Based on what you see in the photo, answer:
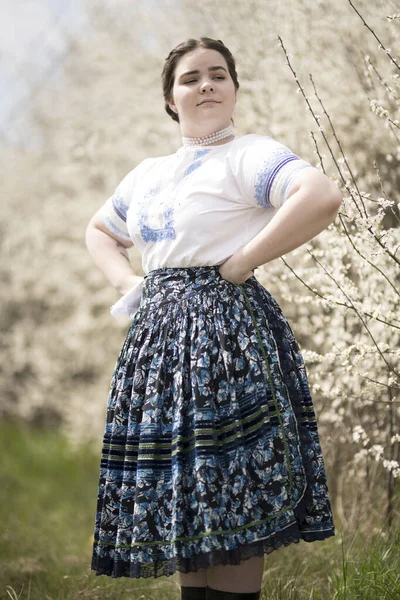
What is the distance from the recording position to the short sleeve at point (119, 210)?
232cm

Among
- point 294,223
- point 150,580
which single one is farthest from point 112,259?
point 150,580

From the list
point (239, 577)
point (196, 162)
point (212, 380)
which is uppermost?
point (196, 162)

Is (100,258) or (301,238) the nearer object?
(301,238)

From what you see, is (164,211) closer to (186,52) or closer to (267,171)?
(267,171)

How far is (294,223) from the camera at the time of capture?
1800 millimetres

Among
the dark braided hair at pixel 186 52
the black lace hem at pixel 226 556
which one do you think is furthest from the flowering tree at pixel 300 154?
the black lace hem at pixel 226 556

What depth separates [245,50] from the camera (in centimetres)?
392

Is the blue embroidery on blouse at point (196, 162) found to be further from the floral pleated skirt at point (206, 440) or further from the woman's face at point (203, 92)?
the floral pleated skirt at point (206, 440)

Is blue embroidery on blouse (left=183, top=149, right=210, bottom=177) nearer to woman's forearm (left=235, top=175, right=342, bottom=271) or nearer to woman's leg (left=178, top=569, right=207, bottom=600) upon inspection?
woman's forearm (left=235, top=175, right=342, bottom=271)

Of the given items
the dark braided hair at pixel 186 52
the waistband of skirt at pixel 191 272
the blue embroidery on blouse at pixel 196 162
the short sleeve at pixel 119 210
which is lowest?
the waistband of skirt at pixel 191 272

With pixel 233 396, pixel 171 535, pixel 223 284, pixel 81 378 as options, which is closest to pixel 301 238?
pixel 223 284

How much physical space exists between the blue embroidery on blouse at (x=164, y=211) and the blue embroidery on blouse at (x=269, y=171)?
22 centimetres

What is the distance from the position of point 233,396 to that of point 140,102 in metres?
3.83

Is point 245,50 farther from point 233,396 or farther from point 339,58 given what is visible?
point 233,396
